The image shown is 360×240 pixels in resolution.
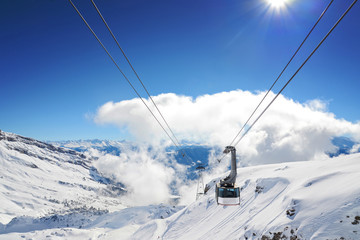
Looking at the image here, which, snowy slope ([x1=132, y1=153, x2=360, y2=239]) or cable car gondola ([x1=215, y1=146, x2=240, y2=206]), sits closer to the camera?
snowy slope ([x1=132, y1=153, x2=360, y2=239])

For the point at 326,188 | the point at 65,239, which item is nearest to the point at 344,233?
the point at 326,188

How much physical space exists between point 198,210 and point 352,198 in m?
55.9

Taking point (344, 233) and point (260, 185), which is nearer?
point (344, 233)

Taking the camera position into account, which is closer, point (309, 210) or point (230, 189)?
point (230, 189)

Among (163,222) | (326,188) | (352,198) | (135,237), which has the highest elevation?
(326,188)

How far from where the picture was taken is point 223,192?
24.5 metres

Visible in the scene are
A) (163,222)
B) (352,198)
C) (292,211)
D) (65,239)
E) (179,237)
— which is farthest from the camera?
(65,239)

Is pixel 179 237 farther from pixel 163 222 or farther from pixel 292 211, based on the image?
pixel 292 211

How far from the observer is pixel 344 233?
18344 mm

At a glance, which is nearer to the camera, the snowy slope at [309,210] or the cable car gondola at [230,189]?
the snowy slope at [309,210]

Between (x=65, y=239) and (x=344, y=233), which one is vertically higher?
(x=344, y=233)

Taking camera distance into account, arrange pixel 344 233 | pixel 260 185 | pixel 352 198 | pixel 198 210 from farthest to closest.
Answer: pixel 198 210, pixel 260 185, pixel 352 198, pixel 344 233

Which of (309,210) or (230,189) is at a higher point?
(230,189)

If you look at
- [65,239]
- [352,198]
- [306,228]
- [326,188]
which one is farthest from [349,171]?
[65,239]
